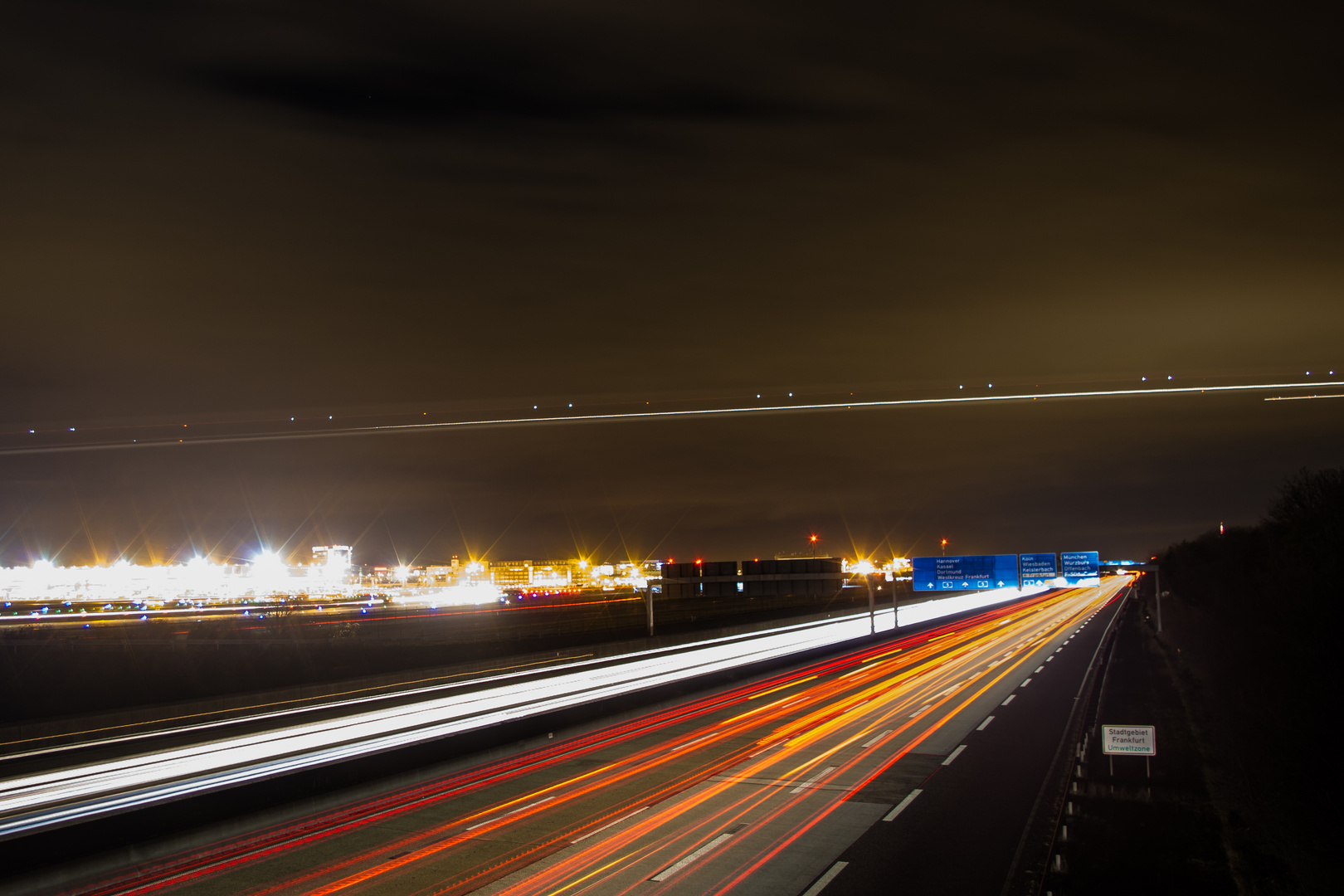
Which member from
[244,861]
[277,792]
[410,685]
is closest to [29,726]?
[410,685]

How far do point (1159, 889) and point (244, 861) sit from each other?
565 inches

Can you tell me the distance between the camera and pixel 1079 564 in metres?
69.1

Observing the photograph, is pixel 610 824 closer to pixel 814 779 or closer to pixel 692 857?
pixel 692 857

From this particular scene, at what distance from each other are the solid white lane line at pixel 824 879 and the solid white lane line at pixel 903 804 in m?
3.20

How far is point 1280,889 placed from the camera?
14.5 meters

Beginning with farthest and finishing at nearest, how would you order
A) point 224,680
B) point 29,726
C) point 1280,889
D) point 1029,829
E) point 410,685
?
point 224,680 < point 410,685 < point 29,726 < point 1029,829 < point 1280,889

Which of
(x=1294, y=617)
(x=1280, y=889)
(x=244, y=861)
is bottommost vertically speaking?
(x=1280, y=889)

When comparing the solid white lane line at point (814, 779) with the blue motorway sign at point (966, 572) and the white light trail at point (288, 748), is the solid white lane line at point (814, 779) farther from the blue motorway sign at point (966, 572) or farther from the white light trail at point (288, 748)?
the blue motorway sign at point (966, 572)

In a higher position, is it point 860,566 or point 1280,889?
point 860,566

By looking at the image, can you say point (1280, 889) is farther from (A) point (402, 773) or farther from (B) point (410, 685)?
(B) point (410, 685)

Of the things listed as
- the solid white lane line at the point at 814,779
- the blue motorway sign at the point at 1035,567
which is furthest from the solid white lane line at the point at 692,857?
the blue motorway sign at the point at 1035,567

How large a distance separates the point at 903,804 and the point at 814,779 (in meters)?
2.65

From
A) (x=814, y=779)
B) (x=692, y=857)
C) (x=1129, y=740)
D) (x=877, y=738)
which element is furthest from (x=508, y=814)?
(x=1129, y=740)

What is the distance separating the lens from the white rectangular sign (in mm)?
19500
